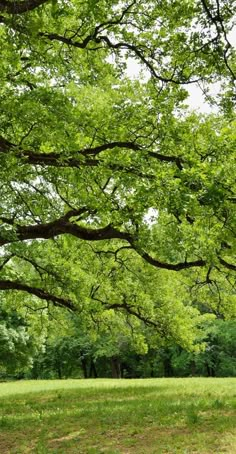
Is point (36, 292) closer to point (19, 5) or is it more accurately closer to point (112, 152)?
point (112, 152)

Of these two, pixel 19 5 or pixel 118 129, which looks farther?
pixel 118 129

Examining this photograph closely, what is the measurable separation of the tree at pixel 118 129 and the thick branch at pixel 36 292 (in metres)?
2.29

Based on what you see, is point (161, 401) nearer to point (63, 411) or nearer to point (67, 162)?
point (63, 411)

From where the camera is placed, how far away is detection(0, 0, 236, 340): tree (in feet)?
25.6

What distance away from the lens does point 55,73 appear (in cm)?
1160

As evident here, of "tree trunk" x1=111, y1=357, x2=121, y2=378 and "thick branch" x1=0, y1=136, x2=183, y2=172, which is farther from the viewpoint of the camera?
"tree trunk" x1=111, y1=357, x2=121, y2=378

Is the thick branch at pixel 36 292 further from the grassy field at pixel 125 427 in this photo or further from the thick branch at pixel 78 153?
the thick branch at pixel 78 153

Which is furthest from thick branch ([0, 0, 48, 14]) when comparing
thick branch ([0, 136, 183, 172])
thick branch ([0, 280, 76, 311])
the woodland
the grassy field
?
thick branch ([0, 280, 76, 311])

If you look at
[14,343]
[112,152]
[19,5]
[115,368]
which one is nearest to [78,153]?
[112,152]

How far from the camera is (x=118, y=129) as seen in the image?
33.1 feet

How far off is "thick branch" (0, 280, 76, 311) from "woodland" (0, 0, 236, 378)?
48 millimetres

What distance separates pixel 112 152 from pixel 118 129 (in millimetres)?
766

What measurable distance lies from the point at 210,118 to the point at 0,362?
28383 mm

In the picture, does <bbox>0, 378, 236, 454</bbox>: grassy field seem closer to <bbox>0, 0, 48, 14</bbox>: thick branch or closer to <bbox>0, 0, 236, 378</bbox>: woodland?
<bbox>0, 0, 236, 378</bbox>: woodland
